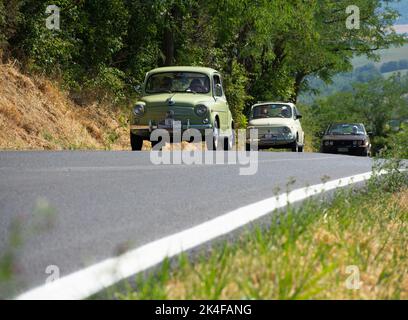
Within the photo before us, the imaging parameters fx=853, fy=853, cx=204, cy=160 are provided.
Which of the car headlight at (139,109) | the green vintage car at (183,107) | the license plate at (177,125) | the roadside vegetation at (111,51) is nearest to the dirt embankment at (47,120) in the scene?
the roadside vegetation at (111,51)

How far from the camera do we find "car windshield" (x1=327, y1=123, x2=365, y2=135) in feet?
104

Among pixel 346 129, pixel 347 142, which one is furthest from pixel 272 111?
pixel 346 129

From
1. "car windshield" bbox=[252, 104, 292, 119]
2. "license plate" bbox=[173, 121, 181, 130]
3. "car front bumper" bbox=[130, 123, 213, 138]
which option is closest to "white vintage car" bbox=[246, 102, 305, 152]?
"car windshield" bbox=[252, 104, 292, 119]

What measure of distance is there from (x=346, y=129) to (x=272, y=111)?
679 centimetres

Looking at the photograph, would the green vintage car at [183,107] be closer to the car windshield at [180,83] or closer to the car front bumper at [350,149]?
the car windshield at [180,83]

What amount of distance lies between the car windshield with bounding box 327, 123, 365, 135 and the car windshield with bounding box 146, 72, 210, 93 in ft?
45.6

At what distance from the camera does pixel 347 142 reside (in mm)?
31031

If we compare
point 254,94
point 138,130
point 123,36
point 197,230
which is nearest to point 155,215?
point 197,230

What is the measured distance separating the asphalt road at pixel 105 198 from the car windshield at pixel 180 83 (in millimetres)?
5673

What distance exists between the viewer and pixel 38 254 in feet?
17.7

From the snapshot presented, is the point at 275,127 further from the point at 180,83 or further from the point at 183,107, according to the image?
the point at 183,107

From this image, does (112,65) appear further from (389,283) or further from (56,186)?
(389,283)

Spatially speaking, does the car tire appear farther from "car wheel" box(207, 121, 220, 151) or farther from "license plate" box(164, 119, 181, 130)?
Answer: "license plate" box(164, 119, 181, 130)
